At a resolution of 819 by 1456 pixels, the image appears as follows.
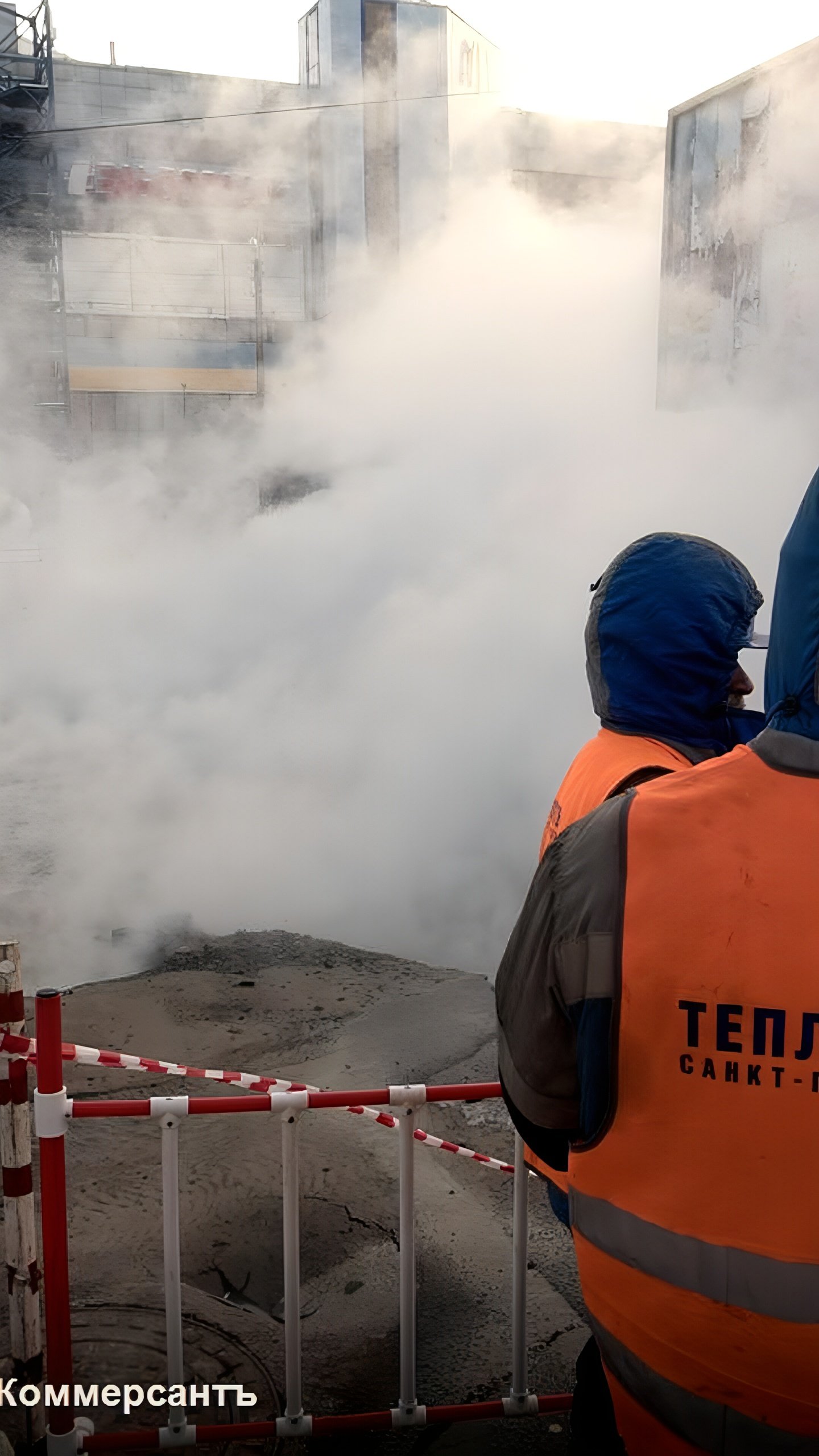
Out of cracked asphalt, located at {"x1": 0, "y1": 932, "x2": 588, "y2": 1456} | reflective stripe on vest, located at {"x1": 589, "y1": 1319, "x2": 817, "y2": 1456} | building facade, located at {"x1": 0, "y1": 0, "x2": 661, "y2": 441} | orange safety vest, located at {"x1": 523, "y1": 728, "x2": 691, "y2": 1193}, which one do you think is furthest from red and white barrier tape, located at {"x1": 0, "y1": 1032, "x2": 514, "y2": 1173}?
building facade, located at {"x1": 0, "y1": 0, "x2": 661, "y2": 441}

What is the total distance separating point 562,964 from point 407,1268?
1.45m

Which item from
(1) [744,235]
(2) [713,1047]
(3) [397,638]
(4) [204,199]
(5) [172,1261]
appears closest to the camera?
(2) [713,1047]

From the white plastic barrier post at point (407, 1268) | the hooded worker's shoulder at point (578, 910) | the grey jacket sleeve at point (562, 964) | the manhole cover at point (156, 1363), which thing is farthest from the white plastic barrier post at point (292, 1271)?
the hooded worker's shoulder at point (578, 910)

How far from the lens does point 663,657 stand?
1.98 m

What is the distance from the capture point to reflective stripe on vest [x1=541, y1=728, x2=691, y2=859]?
1.91 meters

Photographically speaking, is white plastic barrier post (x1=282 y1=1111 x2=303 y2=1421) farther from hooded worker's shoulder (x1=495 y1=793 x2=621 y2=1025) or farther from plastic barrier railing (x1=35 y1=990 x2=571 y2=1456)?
hooded worker's shoulder (x1=495 y1=793 x2=621 y2=1025)

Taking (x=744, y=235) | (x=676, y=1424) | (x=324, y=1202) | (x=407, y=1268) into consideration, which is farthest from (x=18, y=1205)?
(x=744, y=235)

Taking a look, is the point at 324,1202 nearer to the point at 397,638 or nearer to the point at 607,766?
the point at 607,766

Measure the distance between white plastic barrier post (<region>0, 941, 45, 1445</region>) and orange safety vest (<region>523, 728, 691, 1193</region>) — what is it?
1082 mm

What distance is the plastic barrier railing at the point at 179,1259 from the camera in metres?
2.25

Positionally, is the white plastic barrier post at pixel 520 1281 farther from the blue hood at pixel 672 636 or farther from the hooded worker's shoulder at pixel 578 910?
the hooded worker's shoulder at pixel 578 910

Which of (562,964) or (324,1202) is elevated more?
(562,964)

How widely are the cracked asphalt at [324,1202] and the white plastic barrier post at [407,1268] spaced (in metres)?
0.12

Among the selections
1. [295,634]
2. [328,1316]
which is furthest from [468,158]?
[328,1316]
